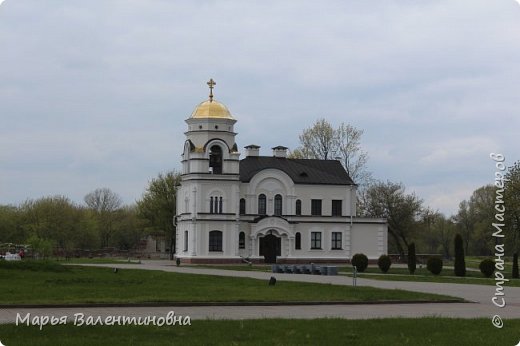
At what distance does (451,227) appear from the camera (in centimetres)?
10956

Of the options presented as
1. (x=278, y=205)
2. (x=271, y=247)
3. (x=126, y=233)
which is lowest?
(x=271, y=247)

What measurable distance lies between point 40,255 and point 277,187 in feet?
71.1

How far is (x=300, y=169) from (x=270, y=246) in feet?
27.1

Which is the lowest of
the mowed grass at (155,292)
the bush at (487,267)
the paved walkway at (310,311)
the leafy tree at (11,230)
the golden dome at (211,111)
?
the paved walkway at (310,311)

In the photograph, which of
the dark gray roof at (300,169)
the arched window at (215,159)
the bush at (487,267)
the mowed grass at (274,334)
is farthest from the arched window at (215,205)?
the mowed grass at (274,334)

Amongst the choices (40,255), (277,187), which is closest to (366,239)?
(277,187)

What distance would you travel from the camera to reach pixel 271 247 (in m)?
74.1

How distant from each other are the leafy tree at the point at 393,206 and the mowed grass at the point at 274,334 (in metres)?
69.9

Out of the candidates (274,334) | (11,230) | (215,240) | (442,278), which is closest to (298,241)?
(215,240)

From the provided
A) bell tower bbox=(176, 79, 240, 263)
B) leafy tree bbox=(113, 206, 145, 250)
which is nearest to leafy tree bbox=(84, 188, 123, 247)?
leafy tree bbox=(113, 206, 145, 250)

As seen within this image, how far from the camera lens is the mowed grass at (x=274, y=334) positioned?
15.3 meters

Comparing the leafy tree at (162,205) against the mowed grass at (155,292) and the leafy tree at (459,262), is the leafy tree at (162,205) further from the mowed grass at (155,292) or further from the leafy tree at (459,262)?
the mowed grass at (155,292)

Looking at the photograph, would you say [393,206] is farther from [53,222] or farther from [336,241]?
[53,222]

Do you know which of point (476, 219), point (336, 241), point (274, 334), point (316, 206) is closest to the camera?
point (274, 334)
